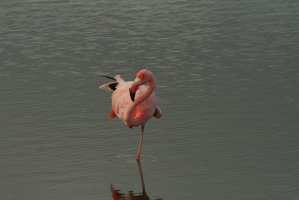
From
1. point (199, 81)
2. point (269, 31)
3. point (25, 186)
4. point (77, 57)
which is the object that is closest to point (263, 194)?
point (25, 186)

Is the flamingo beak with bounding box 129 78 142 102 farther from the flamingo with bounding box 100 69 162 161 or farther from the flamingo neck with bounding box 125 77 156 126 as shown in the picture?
the flamingo neck with bounding box 125 77 156 126

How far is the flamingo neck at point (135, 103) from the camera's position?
1411cm

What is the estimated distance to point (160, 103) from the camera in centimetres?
1775

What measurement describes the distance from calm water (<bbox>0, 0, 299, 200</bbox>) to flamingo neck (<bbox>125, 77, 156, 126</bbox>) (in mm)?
486

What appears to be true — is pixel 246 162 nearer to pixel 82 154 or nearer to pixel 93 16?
pixel 82 154

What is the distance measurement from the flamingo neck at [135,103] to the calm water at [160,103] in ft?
1.59

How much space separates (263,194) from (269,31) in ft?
45.6

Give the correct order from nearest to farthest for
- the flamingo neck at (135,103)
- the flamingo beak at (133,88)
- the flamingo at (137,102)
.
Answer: the flamingo beak at (133,88)
the flamingo at (137,102)
the flamingo neck at (135,103)

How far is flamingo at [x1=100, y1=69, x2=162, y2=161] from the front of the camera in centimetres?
1398

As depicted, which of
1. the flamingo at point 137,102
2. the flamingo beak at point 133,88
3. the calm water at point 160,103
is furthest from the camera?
the flamingo at point 137,102

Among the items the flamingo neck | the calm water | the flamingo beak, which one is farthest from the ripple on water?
the flamingo beak

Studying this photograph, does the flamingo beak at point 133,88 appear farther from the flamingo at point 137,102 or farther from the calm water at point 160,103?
the calm water at point 160,103

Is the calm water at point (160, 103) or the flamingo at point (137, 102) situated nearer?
the calm water at point (160, 103)

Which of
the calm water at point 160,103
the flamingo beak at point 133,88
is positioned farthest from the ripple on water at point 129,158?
the flamingo beak at point 133,88
